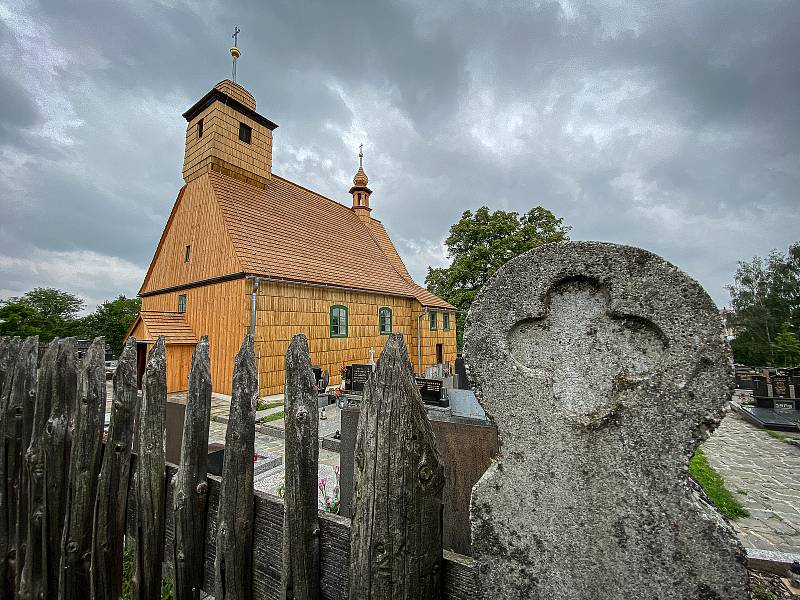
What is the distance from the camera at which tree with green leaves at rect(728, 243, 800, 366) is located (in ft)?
83.8

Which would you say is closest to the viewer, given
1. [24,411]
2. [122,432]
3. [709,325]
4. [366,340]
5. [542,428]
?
[709,325]

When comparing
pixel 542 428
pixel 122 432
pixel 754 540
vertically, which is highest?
pixel 542 428

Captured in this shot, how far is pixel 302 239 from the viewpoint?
1692cm

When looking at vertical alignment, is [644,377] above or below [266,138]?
below

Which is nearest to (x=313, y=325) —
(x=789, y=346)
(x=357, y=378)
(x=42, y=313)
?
(x=357, y=378)

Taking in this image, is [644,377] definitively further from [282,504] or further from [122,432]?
→ [122,432]

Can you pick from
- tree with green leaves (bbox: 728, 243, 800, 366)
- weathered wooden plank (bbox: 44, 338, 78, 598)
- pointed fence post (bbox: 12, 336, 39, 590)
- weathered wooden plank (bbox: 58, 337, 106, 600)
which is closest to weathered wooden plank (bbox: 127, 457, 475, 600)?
weathered wooden plank (bbox: 58, 337, 106, 600)

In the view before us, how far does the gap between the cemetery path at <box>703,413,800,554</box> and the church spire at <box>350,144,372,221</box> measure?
21984 mm

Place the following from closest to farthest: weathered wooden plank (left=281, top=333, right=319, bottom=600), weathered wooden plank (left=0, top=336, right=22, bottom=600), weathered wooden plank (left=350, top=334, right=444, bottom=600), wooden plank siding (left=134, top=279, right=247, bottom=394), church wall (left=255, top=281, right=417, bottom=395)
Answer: weathered wooden plank (left=350, top=334, right=444, bottom=600) < weathered wooden plank (left=281, top=333, right=319, bottom=600) < weathered wooden plank (left=0, top=336, right=22, bottom=600) < wooden plank siding (left=134, top=279, right=247, bottom=394) < church wall (left=255, top=281, right=417, bottom=395)

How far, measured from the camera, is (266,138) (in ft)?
58.0

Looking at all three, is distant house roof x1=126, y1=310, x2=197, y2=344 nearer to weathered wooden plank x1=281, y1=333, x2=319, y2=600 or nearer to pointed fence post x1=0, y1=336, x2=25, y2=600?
pointed fence post x1=0, y1=336, x2=25, y2=600

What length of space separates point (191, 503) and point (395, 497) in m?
0.99

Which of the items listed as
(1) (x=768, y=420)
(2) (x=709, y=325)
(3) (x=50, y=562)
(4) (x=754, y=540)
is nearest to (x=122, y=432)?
(3) (x=50, y=562)

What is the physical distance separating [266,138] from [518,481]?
789 inches
